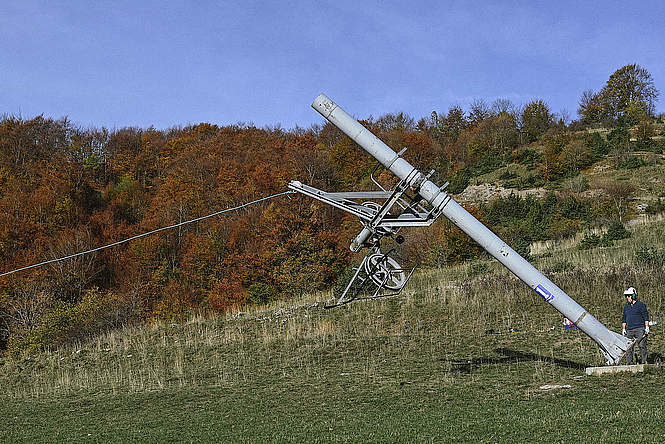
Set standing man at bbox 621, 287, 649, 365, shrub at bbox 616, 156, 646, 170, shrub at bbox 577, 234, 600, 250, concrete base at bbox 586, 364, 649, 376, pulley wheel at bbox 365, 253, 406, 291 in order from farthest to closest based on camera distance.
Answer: shrub at bbox 616, 156, 646, 170, shrub at bbox 577, 234, 600, 250, standing man at bbox 621, 287, 649, 365, concrete base at bbox 586, 364, 649, 376, pulley wheel at bbox 365, 253, 406, 291

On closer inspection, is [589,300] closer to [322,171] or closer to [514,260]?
[514,260]

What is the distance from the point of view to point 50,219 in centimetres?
6294

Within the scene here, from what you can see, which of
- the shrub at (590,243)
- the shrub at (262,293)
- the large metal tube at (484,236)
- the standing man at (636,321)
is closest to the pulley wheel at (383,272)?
the large metal tube at (484,236)

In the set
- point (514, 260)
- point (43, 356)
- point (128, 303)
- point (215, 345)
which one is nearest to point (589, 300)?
point (514, 260)

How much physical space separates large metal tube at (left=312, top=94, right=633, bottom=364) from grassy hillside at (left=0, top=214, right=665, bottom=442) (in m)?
1.11

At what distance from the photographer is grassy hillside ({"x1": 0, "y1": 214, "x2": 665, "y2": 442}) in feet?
37.3

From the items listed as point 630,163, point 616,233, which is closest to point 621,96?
point 630,163

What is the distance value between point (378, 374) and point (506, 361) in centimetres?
387

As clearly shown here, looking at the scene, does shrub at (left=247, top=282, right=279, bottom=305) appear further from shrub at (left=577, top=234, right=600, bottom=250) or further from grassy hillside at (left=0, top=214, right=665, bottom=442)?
shrub at (left=577, top=234, right=600, bottom=250)

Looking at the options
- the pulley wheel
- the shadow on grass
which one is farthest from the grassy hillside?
the pulley wheel

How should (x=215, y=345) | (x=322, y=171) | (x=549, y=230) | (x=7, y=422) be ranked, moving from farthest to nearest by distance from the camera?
(x=322, y=171)
(x=549, y=230)
(x=215, y=345)
(x=7, y=422)

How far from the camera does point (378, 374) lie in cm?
1806

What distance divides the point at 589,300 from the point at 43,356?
24796mm

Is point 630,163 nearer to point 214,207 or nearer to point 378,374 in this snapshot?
point 214,207
